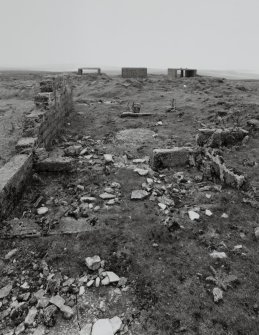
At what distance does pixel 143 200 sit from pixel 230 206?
1392 millimetres

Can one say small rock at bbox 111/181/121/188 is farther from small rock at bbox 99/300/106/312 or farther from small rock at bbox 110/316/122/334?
small rock at bbox 110/316/122/334

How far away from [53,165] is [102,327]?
344cm

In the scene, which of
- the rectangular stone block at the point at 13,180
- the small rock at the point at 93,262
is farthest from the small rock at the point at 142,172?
the small rock at the point at 93,262

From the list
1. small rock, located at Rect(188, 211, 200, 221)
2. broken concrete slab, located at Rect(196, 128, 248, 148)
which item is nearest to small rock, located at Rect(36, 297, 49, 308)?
small rock, located at Rect(188, 211, 200, 221)

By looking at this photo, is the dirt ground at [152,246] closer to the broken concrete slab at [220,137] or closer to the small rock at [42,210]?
the small rock at [42,210]

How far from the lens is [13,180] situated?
406cm

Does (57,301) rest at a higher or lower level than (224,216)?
lower

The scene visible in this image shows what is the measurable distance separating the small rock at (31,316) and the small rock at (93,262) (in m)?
0.69

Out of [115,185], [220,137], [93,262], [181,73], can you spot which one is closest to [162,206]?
[115,185]

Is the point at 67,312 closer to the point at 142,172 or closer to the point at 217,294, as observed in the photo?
the point at 217,294

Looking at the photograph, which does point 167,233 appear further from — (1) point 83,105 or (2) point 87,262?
(1) point 83,105

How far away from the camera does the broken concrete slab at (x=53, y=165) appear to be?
17.0ft

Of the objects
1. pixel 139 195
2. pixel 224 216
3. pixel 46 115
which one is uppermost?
pixel 46 115

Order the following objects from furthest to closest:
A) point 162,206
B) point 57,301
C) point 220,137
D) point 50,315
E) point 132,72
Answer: point 132,72 < point 220,137 < point 162,206 < point 57,301 < point 50,315
